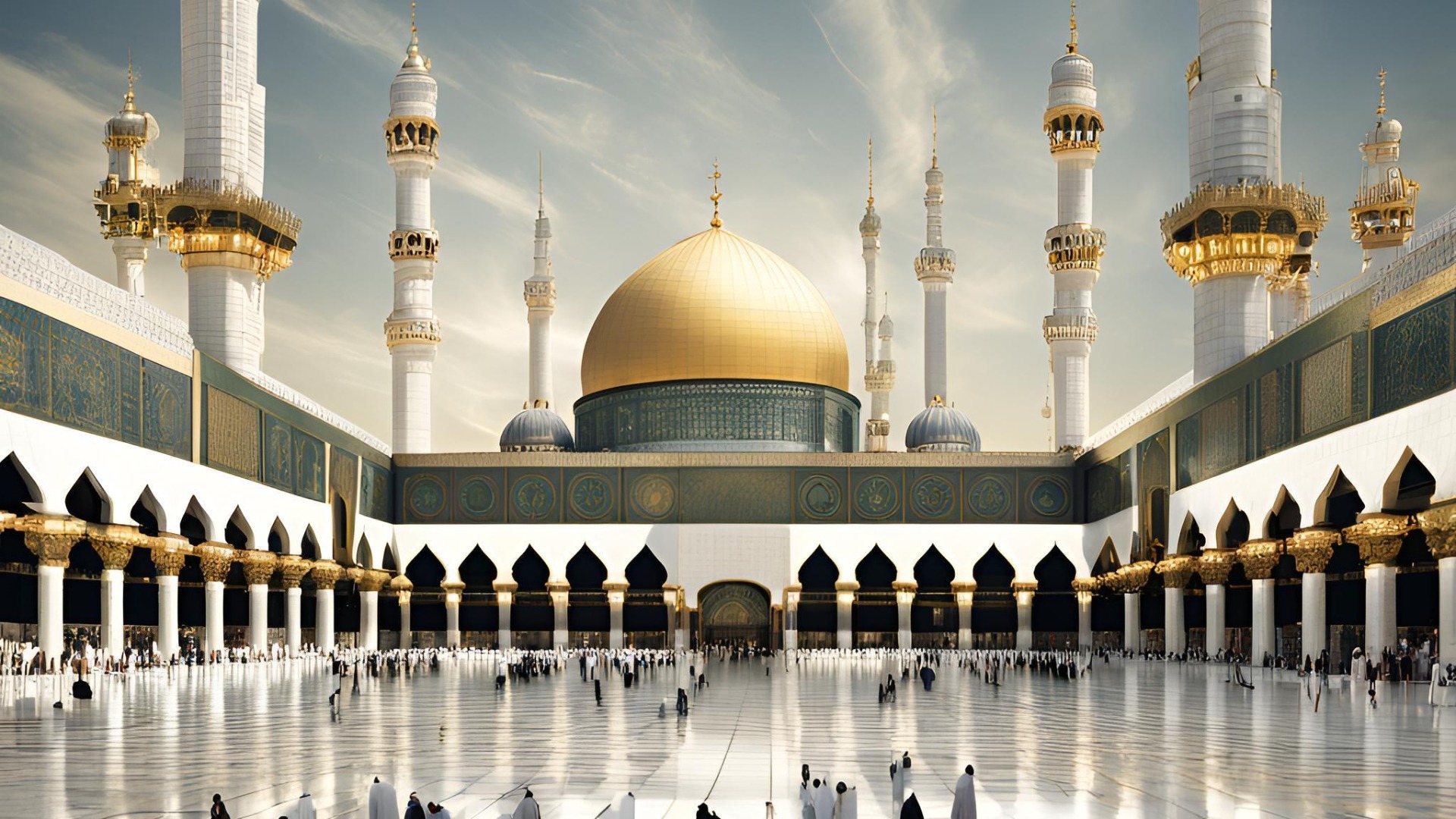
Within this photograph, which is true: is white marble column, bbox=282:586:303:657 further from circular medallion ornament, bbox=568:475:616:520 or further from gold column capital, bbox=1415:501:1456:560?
gold column capital, bbox=1415:501:1456:560

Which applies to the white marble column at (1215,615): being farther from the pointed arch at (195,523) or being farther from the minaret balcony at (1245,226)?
the pointed arch at (195,523)

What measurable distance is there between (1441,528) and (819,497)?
22108 mm

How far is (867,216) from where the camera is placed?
5788 centimetres

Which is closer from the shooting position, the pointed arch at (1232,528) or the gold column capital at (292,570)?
the pointed arch at (1232,528)

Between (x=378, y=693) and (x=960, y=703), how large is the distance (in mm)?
8472

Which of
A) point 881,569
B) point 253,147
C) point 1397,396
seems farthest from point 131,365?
point 881,569

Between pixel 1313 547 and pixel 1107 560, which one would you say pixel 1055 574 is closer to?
pixel 1107 560

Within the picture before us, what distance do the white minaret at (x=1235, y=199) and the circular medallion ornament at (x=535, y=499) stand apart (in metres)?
17.5

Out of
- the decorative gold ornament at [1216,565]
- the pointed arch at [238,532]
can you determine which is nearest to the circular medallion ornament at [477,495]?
the pointed arch at [238,532]

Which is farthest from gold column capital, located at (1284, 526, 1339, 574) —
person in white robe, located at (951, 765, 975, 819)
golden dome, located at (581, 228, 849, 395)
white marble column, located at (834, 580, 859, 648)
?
golden dome, located at (581, 228, 849, 395)

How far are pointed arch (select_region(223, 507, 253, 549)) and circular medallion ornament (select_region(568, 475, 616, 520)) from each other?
10.8 meters

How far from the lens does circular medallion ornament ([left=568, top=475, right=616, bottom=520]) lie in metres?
40.5

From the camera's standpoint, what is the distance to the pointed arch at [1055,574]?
41.5 m

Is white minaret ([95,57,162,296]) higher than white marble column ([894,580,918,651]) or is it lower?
higher
